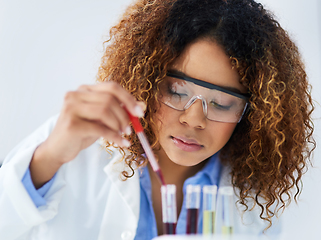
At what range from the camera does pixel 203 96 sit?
2.97 ft

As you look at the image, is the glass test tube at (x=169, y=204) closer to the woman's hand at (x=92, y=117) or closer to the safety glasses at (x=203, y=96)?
the woman's hand at (x=92, y=117)

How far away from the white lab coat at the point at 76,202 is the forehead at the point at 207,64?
1.26ft

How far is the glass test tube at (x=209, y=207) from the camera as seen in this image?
0.68 meters

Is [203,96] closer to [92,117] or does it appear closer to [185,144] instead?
[185,144]

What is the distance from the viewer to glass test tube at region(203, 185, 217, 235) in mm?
681

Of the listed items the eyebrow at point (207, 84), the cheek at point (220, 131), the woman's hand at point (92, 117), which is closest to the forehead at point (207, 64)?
the eyebrow at point (207, 84)

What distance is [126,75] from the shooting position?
100 centimetres

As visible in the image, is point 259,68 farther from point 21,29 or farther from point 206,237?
point 21,29

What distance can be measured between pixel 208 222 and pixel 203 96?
1.14 ft

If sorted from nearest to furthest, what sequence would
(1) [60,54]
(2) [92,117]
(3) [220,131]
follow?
(2) [92,117], (3) [220,131], (1) [60,54]

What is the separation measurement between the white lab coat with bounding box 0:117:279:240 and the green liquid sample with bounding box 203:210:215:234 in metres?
0.35

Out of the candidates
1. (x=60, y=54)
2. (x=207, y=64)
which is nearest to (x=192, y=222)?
(x=207, y=64)

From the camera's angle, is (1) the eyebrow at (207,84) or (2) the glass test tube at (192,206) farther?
(1) the eyebrow at (207,84)

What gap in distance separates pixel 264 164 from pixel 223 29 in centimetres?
47
